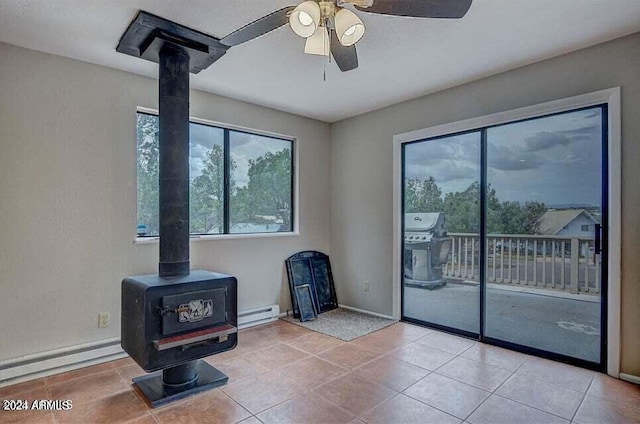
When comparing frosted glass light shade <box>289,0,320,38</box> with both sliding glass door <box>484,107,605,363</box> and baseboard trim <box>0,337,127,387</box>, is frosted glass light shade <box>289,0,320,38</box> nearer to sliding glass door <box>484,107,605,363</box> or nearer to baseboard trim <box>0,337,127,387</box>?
sliding glass door <box>484,107,605,363</box>

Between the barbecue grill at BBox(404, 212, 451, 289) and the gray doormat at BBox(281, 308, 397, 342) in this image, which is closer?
the gray doormat at BBox(281, 308, 397, 342)

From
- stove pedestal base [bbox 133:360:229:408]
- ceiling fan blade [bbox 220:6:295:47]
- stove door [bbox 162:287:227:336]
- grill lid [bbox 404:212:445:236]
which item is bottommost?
stove pedestal base [bbox 133:360:229:408]

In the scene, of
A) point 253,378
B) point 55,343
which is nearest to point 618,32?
point 253,378

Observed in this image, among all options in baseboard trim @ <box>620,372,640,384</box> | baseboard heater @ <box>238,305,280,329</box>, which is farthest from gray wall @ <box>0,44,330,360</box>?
baseboard trim @ <box>620,372,640,384</box>

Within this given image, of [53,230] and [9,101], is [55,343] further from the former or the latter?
[9,101]

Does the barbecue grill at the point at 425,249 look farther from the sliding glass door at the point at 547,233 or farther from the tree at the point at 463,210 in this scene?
the sliding glass door at the point at 547,233

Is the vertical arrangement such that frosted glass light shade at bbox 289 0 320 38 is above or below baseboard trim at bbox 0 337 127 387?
above

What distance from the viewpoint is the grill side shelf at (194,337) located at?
233cm

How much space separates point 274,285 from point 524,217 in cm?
276

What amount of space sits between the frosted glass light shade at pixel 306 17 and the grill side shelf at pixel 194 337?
6.66 feet

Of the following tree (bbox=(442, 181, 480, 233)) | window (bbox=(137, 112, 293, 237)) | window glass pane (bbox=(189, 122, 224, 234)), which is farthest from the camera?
→ window glass pane (bbox=(189, 122, 224, 234))

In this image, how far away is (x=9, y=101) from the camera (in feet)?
8.73

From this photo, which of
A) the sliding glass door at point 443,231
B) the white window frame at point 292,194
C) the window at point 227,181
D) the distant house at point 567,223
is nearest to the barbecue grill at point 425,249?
the sliding glass door at point 443,231

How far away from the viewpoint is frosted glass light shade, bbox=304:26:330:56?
209cm
